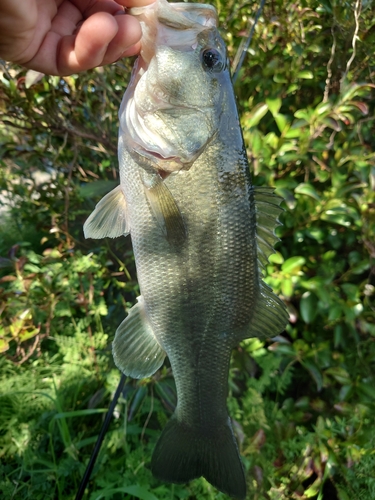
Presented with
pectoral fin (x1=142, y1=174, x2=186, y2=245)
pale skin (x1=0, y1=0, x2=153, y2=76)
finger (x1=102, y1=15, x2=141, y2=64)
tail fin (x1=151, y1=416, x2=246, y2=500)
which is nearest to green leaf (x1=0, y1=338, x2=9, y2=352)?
tail fin (x1=151, y1=416, x2=246, y2=500)

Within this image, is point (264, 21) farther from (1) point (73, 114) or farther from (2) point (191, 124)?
(2) point (191, 124)

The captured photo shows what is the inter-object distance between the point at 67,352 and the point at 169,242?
59.8 inches

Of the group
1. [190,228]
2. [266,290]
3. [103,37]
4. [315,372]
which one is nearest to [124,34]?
[103,37]

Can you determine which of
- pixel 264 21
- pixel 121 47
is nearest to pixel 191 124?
pixel 121 47

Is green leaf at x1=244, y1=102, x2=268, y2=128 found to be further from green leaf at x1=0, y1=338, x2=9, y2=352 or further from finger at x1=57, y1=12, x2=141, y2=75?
green leaf at x1=0, y1=338, x2=9, y2=352

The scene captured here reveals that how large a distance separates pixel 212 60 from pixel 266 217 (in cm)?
53

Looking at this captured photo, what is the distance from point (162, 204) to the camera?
112cm

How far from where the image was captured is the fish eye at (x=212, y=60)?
3.59 feet

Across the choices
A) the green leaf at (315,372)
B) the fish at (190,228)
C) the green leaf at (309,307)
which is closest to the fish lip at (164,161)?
the fish at (190,228)

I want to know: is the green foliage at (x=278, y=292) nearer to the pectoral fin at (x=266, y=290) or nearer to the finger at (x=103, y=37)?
the pectoral fin at (x=266, y=290)

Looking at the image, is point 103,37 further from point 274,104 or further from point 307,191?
point 307,191

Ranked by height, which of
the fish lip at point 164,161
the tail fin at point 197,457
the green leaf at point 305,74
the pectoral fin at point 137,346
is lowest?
the tail fin at point 197,457

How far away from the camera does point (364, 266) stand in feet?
6.70

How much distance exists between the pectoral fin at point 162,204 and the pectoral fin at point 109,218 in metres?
0.13
